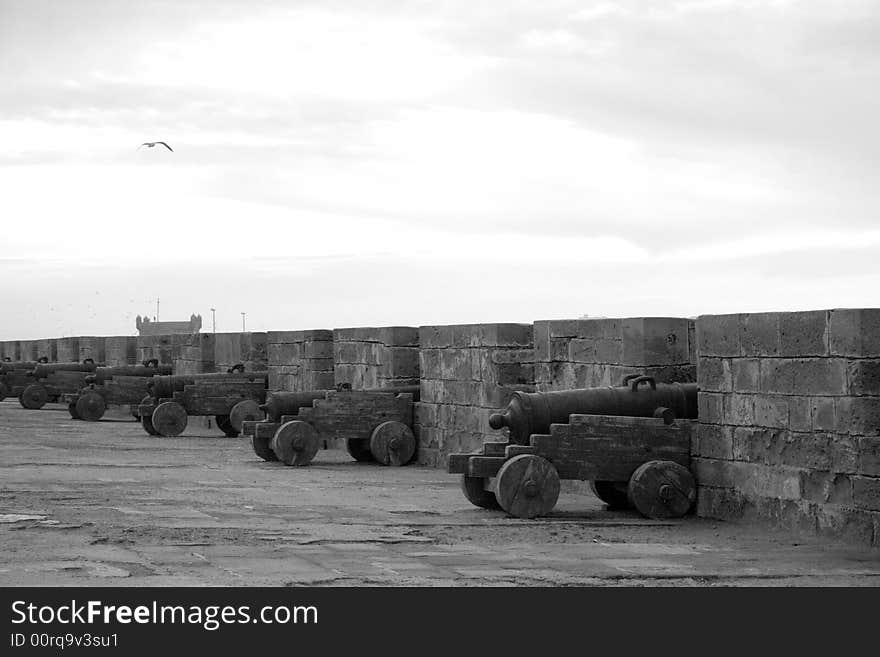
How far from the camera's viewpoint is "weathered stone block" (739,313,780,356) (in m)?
9.19

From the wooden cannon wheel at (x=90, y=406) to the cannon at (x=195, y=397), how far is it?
349 centimetres

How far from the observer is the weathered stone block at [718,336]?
965cm

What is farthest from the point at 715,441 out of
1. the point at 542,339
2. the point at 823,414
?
the point at 542,339

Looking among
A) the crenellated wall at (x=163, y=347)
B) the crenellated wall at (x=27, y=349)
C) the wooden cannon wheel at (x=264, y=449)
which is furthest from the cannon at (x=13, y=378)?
the wooden cannon wheel at (x=264, y=449)

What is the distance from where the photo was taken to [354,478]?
492 inches

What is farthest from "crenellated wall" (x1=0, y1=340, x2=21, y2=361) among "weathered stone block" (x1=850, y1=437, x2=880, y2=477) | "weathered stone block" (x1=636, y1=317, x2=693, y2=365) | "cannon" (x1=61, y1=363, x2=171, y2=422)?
"weathered stone block" (x1=850, y1=437, x2=880, y2=477)

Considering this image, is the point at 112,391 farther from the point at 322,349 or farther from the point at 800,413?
the point at 800,413

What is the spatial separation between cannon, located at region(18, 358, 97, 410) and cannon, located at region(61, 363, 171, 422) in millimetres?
2783

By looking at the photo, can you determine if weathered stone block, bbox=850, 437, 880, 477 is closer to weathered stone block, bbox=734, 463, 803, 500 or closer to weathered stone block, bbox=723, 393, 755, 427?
weathered stone block, bbox=734, 463, 803, 500

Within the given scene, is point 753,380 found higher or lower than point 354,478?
higher

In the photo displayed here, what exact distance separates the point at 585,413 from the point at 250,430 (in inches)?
196

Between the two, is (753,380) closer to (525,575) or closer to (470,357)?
(525,575)

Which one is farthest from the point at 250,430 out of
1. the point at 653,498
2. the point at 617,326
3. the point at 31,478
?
the point at 653,498
